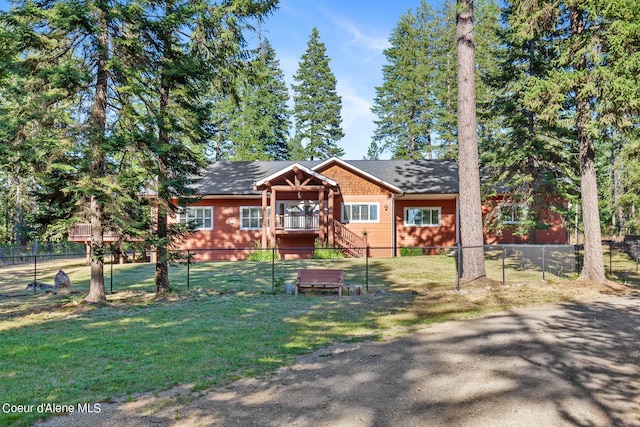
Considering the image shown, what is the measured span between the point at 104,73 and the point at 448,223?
19500 mm

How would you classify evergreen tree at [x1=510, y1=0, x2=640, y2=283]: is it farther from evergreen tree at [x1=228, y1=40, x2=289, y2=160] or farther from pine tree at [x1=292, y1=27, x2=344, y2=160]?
pine tree at [x1=292, y1=27, x2=344, y2=160]

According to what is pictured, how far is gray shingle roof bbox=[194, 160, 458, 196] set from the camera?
23703 millimetres

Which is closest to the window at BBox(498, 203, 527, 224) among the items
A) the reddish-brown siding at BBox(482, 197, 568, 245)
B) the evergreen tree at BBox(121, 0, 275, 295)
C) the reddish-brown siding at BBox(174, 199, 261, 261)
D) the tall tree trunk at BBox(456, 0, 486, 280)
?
the reddish-brown siding at BBox(482, 197, 568, 245)

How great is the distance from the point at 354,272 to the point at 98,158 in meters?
9.91

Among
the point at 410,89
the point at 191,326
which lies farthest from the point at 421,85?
the point at 191,326

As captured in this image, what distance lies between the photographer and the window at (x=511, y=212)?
20.0 metres

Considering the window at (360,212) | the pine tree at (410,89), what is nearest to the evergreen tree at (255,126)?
the pine tree at (410,89)

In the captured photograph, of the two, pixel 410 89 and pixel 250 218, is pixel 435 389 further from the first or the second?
pixel 410 89

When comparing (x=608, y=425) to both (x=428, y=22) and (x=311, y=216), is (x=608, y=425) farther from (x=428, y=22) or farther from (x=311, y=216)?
(x=428, y=22)

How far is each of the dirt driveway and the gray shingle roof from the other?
17.2 meters

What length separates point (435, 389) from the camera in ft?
15.9

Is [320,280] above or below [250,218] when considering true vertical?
below

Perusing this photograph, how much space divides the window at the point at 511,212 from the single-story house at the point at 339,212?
149 cm

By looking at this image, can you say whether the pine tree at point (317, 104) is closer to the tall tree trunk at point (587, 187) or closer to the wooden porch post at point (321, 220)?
the wooden porch post at point (321, 220)
